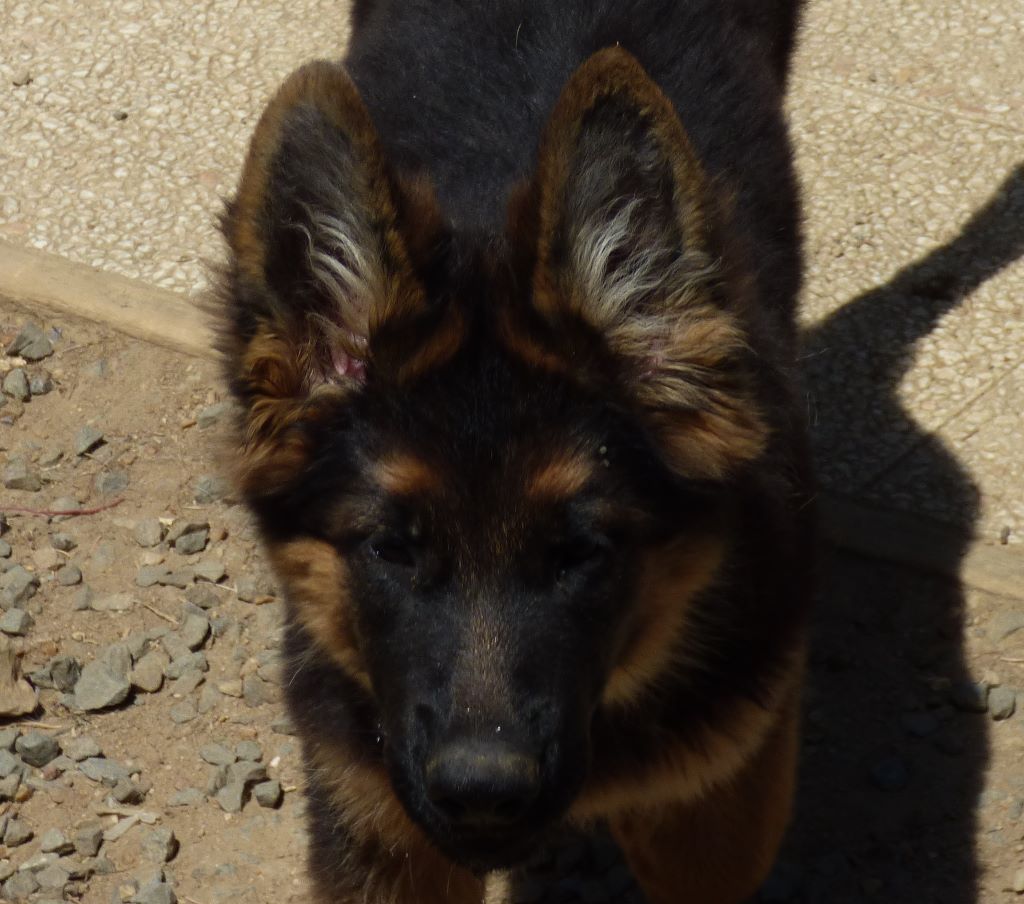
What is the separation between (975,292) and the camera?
614 centimetres

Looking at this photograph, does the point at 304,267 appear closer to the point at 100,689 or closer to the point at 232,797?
the point at 232,797

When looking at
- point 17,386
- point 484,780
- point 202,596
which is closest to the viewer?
point 484,780

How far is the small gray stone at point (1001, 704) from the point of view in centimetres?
480

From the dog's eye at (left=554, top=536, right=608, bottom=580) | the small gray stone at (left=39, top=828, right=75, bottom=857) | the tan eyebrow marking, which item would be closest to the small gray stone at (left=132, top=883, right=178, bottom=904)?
the small gray stone at (left=39, top=828, right=75, bottom=857)

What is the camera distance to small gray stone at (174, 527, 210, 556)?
5.41m

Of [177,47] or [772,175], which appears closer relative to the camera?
[772,175]

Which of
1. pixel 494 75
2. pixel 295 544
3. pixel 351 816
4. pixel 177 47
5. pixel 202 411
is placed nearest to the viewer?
pixel 295 544

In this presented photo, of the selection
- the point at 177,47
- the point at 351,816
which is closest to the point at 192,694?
the point at 351,816

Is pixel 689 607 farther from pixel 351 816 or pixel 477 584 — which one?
pixel 351 816

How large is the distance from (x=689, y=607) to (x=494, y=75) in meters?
1.66

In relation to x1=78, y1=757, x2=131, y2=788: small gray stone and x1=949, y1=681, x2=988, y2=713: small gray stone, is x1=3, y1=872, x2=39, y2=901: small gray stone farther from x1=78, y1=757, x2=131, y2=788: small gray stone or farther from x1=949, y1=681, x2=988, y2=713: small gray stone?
x1=949, y1=681, x2=988, y2=713: small gray stone

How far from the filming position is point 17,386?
5.93 metres

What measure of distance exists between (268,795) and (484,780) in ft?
5.51

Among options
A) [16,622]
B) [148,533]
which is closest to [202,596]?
[148,533]
